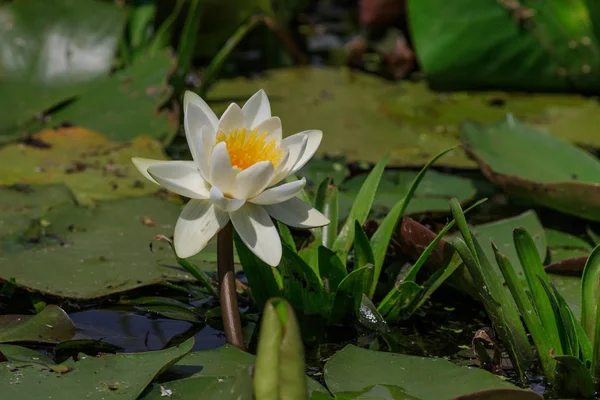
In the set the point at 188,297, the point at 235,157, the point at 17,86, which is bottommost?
the point at 188,297

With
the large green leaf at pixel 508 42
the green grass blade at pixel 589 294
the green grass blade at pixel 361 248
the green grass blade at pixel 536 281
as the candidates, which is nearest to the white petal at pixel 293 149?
the green grass blade at pixel 361 248

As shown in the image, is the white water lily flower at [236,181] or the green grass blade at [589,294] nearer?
the white water lily flower at [236,181]

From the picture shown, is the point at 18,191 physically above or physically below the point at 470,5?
below

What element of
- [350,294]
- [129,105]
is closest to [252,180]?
[350,294]

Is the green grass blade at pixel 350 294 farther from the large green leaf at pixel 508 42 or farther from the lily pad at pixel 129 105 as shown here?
the large green leaf at pixel 508 42

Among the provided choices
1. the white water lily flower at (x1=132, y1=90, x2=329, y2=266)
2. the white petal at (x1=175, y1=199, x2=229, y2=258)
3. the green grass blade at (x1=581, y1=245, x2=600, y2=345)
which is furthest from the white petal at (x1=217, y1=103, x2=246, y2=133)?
the green grass blade at (x1=581, y1=245, x2=600, y2=345)

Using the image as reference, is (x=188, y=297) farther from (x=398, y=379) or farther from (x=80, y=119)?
(x=80, y=119)

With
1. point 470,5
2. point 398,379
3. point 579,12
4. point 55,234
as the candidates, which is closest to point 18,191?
point 55,234
